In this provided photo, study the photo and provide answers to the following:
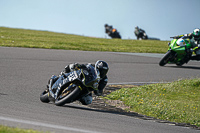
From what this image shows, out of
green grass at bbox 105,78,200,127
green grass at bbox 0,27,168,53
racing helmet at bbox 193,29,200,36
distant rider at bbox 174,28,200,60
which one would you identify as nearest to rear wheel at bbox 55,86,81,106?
green grass at bbox 105,78,200,127

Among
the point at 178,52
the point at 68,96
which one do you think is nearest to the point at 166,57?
the point at 178,52

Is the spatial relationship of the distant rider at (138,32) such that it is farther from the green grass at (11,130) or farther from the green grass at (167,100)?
the green grass at (11,130)

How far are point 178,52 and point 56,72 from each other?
590 centimetres

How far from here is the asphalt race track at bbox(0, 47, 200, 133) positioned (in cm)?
591

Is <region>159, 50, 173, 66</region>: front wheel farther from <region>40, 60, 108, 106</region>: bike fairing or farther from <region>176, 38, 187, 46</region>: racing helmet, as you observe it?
<region>40, 60, 108, 106</region>: bike fairing

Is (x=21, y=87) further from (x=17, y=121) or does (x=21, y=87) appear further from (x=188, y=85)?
(x=188, y=85)

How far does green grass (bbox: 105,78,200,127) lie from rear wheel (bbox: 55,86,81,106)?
195 centimetres

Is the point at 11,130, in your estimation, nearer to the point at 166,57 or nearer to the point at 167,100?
the point at 167,100

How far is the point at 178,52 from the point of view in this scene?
53.2 ft

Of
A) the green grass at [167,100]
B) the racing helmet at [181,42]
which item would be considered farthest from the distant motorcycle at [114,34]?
the green grass at [167,100]

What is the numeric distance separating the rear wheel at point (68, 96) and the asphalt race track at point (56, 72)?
15 centimetres

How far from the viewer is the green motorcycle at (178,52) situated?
53.0 feet

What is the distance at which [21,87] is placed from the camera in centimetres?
980

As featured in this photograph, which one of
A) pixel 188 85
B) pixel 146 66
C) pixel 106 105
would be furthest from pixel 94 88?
pixel 146 66
